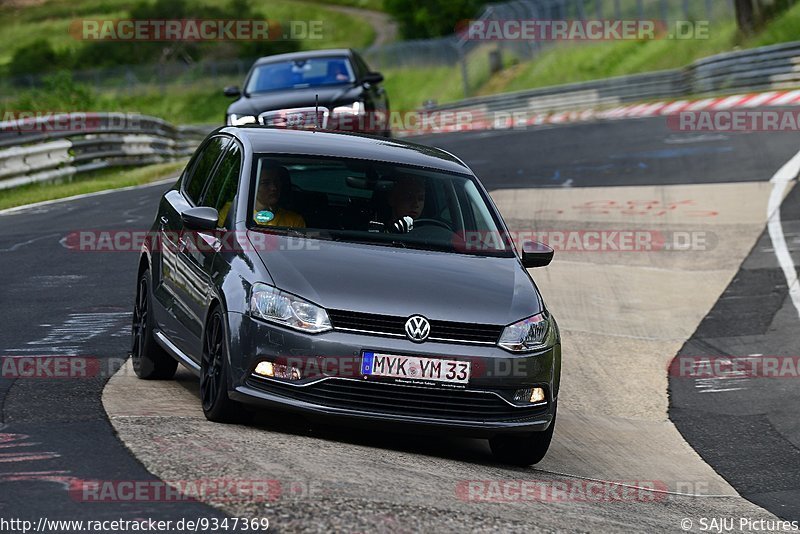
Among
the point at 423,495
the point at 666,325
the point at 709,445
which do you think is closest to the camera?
the point at 423,495

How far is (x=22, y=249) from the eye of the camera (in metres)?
14.9

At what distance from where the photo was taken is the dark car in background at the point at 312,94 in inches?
781

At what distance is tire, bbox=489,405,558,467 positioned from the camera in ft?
26.0

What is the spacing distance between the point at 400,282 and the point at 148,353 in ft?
7.43

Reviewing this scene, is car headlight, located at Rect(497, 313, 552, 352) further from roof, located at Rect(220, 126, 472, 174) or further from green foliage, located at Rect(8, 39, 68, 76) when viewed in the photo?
green foliage, located at Rect(8, 39, 68, 76)

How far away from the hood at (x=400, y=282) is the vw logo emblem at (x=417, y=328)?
0.13 ft

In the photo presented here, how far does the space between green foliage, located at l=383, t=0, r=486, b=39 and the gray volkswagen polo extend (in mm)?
85047

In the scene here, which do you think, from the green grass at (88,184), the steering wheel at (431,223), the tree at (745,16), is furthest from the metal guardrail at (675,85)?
the steering wheel at (431,223)

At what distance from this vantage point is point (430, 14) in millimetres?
97438

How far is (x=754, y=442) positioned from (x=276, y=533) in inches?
193

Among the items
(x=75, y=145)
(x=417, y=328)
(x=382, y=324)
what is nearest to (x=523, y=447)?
(x=417, y=328)

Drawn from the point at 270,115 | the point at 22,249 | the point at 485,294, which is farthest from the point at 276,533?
the point at 270,115

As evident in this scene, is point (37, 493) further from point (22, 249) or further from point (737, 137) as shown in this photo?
point (737, 137)

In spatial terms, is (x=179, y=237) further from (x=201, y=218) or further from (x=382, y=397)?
(x=382, y=397)
